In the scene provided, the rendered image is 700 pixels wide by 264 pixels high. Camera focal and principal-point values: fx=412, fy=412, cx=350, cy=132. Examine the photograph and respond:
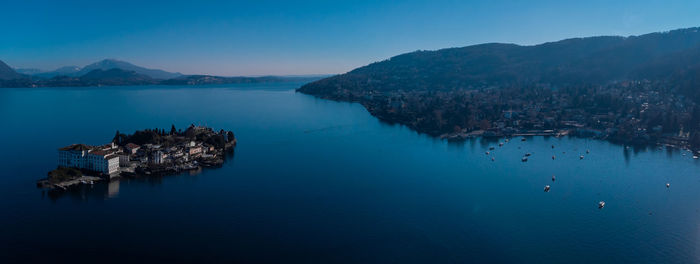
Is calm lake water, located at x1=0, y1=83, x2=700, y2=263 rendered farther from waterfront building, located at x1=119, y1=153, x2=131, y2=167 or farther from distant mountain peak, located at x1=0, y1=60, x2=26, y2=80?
distant mountain peak, located at x1=0, y1=60, x2=26, y2=80

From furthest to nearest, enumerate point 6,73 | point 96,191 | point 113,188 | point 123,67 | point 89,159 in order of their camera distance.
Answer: point 123,67 < point 6,73 < point 89,159 < point 113,188 < point 96,191

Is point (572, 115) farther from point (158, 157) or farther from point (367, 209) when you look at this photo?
point (158, 157)

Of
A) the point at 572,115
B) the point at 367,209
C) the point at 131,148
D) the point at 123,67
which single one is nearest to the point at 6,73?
the point at 123,67

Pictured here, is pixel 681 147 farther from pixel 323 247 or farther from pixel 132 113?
pixel 132 113

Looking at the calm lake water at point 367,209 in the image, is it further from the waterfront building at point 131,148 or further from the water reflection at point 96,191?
the waterfront building at point 131,148

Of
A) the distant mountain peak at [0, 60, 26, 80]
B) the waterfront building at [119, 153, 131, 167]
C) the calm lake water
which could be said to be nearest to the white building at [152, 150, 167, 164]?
the waterfront building at [119, 153, 131, 167]

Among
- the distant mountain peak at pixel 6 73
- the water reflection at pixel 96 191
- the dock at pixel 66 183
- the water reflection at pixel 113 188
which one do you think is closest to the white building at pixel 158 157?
the water reflection at pixel 96 191

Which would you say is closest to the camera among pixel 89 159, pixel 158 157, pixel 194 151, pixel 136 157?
pixel 89 159

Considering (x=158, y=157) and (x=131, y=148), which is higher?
(x=131, y=148)

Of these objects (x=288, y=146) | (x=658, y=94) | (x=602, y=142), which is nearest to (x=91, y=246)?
(x=288, y=146)
